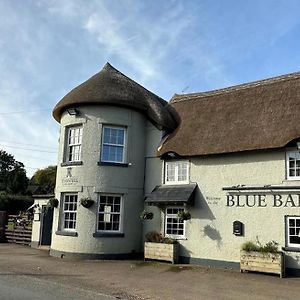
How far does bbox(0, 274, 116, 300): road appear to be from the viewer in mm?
9047

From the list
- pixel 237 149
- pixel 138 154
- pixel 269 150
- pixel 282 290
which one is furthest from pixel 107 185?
pixel 282 290

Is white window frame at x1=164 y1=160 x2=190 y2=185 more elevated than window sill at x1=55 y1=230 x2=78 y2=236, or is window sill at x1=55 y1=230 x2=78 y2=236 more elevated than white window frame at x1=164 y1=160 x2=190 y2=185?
white window frame at x1=164 y1=160 x2=190 y2=185

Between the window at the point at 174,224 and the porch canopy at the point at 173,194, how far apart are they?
27.4 inches

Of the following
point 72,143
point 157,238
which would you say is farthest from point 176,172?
point 72,143

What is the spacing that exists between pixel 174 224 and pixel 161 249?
1301mm

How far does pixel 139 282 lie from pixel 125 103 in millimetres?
8541

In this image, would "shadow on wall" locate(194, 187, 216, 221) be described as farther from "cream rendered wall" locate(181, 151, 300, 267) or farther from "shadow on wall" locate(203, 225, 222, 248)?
"shadow on wall" locate(203, 225, 222, 248)

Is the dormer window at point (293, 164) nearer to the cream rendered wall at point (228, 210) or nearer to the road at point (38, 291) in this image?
→ the cream rendered wall at point (228, 210)

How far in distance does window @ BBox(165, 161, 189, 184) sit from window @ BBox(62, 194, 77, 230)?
4.26 meters

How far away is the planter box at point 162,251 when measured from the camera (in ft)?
53.1

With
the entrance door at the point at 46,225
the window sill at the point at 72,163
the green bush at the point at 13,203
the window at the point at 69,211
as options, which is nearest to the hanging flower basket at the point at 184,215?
the window at the point at 69,211

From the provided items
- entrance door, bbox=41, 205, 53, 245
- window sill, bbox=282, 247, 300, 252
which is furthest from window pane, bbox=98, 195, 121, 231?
window sill, bbox=282, 247, 300, 252

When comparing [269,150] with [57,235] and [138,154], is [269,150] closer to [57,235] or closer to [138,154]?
[138,154]

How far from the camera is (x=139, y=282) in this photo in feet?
39.0
